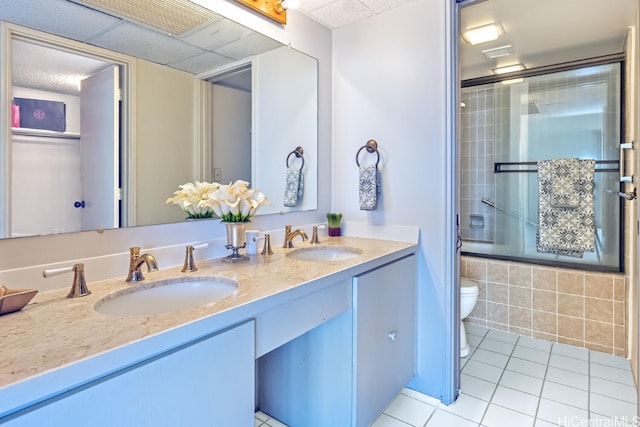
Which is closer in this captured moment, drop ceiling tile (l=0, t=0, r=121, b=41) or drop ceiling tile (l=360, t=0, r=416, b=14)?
drop ceiling tile (l=0, t=0, r=121, b=41)

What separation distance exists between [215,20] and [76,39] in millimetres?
561

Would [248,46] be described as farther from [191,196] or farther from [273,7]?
[191,196]

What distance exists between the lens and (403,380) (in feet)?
5.62

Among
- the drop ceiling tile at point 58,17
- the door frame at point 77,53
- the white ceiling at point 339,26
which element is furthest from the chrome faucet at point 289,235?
the drop ceiling tile at point 58,17

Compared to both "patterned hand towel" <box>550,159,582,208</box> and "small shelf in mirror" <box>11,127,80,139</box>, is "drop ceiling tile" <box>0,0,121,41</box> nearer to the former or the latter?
"small shelf in mirror" <box>11,127,80,139</box>

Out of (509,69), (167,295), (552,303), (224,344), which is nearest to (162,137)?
(167,295)

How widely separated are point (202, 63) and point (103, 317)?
3.61 ft

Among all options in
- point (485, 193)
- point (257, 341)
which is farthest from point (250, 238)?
point (485, 193)

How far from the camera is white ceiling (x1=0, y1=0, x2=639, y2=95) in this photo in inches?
42.9

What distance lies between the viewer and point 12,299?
81 centimetres

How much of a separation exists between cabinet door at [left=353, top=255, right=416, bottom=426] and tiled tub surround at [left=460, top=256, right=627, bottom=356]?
122 centimetres

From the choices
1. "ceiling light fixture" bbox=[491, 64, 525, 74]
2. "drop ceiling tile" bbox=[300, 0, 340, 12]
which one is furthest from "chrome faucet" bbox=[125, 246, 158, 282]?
"ceiling light fixture" bbox=[491, 64, 525, 74]

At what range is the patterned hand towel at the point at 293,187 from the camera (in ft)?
6.34

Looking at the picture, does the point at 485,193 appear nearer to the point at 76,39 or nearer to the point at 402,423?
the point at 402,423
